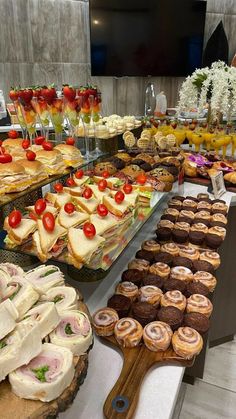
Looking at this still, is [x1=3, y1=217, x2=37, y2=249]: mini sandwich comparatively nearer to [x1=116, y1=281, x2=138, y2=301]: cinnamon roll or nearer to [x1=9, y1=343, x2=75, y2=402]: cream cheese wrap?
[x1=116, y1=281, x2=138, y2=301]: cinnamon roll

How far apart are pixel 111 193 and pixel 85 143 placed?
2.51 feet

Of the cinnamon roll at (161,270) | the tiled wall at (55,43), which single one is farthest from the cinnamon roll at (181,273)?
the tiled wall at (55,43)

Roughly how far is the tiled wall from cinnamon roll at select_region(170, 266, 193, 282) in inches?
198

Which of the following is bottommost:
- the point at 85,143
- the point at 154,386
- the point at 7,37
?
the point at 154,386

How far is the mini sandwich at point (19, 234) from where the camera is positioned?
134 cm

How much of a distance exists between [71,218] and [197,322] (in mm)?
635

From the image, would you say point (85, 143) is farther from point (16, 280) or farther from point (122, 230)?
point (16, 280)

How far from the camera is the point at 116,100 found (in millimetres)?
6984

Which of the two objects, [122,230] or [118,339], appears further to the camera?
[122,230]

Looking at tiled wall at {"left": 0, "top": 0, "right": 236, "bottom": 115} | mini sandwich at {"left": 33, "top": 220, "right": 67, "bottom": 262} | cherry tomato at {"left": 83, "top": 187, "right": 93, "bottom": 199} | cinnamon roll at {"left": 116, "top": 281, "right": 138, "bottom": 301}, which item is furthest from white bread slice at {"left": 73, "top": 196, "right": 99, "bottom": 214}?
tiled wall at {"left": 0, "top": 0, "right": 236, "bottom": 115}

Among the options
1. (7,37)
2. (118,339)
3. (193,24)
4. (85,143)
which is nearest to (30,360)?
(118,339)

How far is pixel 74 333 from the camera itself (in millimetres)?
919

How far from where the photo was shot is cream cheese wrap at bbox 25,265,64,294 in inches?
42.6

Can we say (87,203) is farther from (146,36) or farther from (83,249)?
(146,36)
